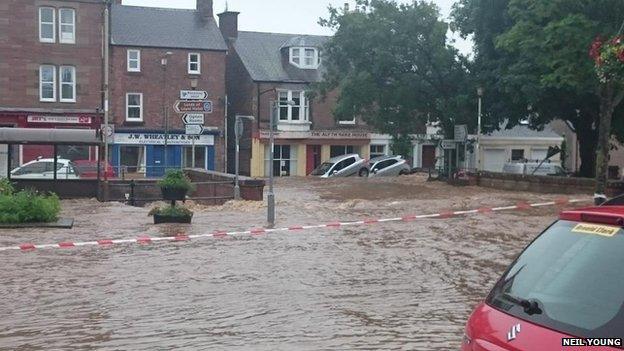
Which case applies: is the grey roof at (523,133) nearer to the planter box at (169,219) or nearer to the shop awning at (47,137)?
the shop awning at (47,137)

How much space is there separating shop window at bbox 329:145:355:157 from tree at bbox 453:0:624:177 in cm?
1887

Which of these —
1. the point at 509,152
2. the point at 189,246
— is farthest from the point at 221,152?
the point at 189,246

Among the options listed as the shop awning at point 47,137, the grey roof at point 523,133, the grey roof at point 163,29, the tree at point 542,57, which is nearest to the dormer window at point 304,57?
the grey roof at point 163,29

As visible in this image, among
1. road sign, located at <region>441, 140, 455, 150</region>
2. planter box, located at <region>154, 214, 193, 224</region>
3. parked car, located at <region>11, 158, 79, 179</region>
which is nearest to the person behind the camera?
planter box, located at <region>154, 214, 193, 224</region>

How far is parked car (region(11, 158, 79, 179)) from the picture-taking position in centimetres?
2748

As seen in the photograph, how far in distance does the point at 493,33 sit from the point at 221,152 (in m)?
21.2

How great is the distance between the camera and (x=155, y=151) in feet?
165

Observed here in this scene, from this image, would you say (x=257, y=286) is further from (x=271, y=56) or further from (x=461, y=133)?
(x=271, y=56)

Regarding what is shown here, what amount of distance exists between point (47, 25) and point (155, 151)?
986cm

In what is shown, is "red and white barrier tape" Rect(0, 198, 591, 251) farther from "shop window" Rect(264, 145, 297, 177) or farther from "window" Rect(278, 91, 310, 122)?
"shop window" Rect(264, 145, 297, 177)

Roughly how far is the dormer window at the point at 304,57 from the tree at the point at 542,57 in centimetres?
1739

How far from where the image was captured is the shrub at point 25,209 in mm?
17500

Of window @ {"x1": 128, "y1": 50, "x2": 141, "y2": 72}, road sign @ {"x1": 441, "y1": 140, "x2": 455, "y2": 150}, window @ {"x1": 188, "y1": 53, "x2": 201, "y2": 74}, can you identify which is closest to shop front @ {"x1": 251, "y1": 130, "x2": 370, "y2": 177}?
window @ {"x1": 188, "y1": 53, "x2": 201, "y2": 74}

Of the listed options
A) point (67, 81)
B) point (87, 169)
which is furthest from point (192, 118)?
point (67, 81)
